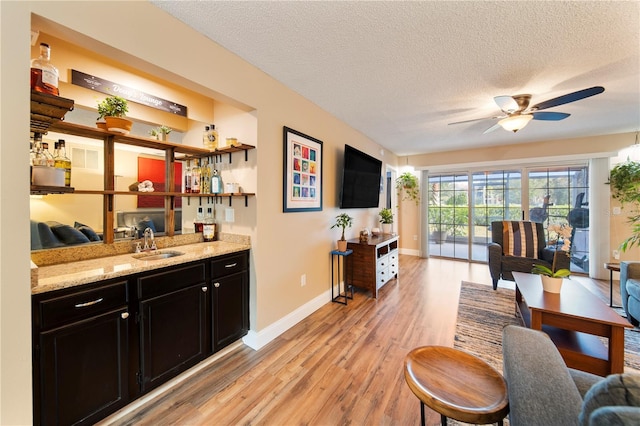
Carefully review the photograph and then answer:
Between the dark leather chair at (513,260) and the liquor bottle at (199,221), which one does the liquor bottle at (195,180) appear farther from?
the dark leather chair at (513,260)

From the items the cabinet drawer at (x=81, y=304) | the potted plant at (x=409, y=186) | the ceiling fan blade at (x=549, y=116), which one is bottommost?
the cabinet drawer at (x=81, y=304)

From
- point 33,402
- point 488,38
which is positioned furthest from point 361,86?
point 33,402

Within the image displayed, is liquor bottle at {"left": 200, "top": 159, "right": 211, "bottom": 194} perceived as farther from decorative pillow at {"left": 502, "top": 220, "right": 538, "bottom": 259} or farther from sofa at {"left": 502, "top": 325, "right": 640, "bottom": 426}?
decorative pillow at {"left": 502, "top": 220, "right": 538, "bottom": 259}

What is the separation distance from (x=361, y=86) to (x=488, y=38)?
1120 millimetres

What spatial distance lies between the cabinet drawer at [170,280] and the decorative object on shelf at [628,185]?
600cm

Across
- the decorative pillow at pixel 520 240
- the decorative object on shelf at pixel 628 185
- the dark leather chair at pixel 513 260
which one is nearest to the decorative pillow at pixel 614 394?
the dark leather chair at pixel 513 260

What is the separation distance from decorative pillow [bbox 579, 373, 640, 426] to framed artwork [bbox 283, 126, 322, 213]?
2.28m

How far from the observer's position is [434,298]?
3.43 metres

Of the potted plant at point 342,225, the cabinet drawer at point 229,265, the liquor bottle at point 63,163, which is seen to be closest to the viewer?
the liquor bottle at point 63,163

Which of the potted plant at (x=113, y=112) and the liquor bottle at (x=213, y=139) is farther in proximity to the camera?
the liquor bottle at (x=213, y=139)

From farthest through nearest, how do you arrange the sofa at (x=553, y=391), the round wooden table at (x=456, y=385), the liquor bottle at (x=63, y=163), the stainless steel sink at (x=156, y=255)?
the stainless steel sink at (x=156, y=255)
the liquor bottle at (x=63, y=163)
the round wooden table at (x=456, y=385)
the sofa at (x=553, y=391)

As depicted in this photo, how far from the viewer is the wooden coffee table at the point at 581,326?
166 cm

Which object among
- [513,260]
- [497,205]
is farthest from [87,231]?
[497,205]

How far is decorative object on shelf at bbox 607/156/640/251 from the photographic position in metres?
3.91
